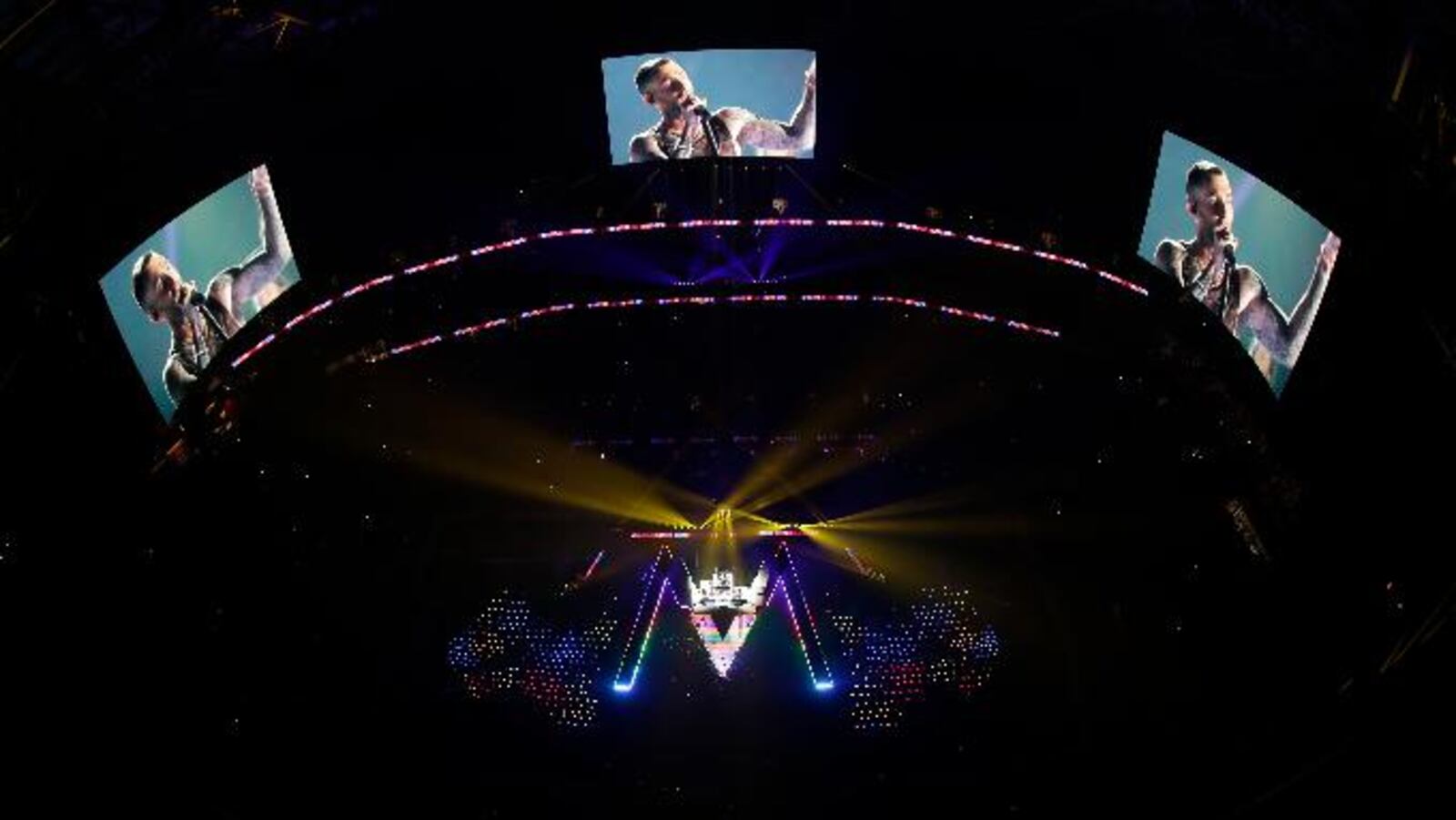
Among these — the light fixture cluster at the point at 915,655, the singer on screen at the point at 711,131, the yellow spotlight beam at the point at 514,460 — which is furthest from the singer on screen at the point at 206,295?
the light fixture cluster at the point at 915,655

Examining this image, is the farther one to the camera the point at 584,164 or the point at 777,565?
the point at 584,164

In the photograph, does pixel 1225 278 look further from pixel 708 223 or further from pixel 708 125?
pixel 708 125

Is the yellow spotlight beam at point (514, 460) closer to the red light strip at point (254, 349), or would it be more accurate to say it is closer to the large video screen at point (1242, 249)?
the red light strip at point (254, 349)

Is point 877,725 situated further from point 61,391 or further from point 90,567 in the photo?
point 61,391

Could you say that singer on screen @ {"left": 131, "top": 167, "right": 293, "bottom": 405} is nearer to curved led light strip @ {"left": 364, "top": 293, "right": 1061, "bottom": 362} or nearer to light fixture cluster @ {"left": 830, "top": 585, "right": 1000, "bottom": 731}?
curved led light strip @ {"left": 364, "top": 293, "right": 1061, "bottom": 362}

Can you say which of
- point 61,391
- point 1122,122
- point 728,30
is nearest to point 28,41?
point 61,391

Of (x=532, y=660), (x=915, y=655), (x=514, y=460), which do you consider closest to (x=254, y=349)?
(x=514, y=460)

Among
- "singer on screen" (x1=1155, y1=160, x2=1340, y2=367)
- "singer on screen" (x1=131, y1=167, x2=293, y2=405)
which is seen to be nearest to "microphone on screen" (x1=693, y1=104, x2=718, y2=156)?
"singer on screen" (x1=131, y1=167, x2=293, y2=405)
